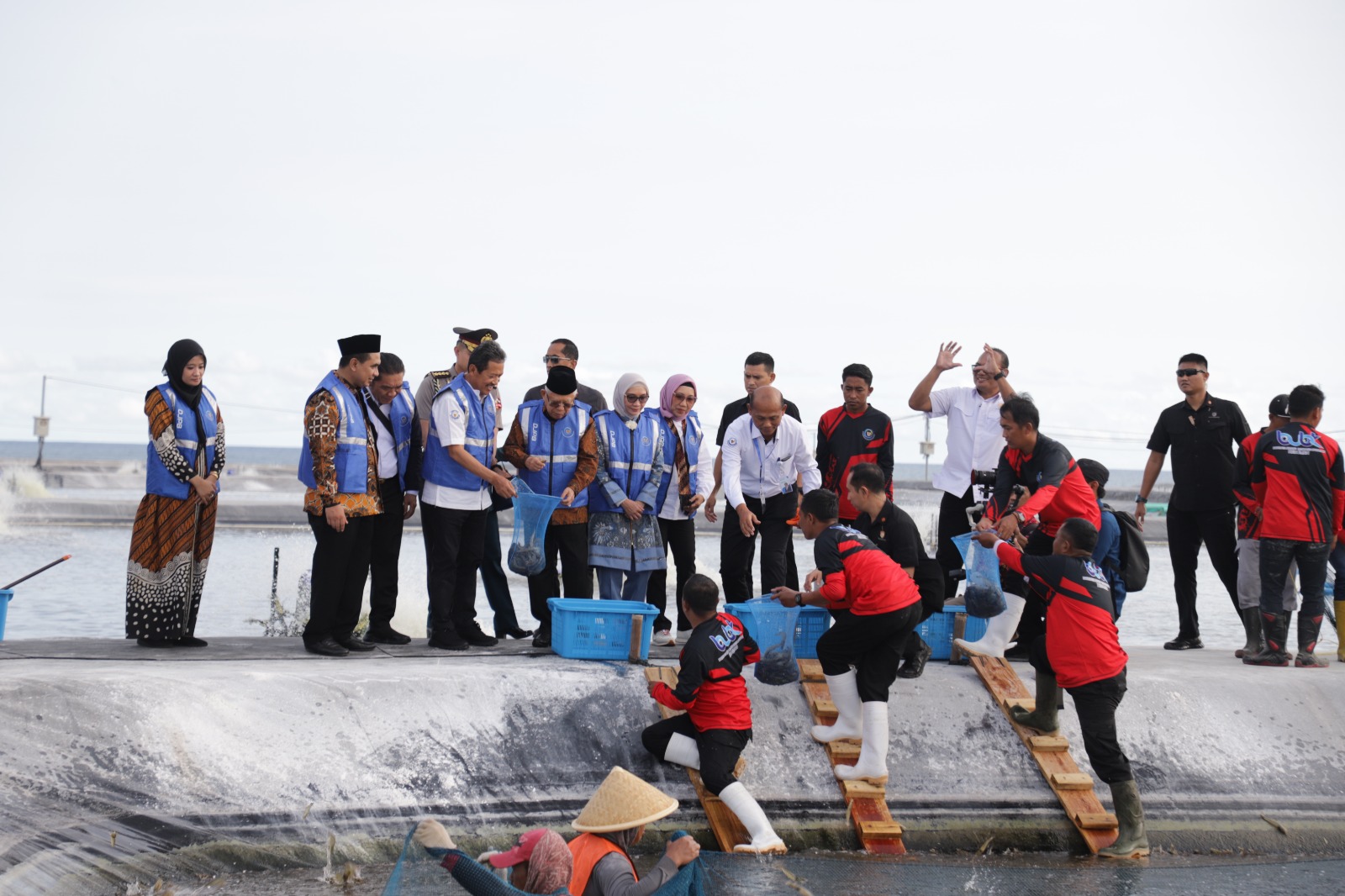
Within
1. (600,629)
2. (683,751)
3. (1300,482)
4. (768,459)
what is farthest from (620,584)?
(1300,482)

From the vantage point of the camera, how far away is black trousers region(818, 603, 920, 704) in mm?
5633

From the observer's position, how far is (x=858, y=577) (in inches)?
222

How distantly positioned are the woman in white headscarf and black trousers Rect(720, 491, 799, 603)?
0.49 m

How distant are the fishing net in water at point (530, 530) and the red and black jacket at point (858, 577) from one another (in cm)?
179

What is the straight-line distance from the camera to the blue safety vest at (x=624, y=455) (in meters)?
7.00

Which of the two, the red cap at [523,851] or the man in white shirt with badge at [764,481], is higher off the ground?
the man in white shirt with badge at [764,481]

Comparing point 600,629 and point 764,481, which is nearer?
point 600,629

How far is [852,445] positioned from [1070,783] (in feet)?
8.18

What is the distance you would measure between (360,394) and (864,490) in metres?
3.04

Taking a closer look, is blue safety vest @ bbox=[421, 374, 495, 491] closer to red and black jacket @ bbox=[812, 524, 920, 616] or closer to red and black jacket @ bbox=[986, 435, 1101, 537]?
red and black jacket @ bbox=[812, 524, 920, 616]

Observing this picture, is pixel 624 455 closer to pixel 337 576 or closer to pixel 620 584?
pixel 620 584

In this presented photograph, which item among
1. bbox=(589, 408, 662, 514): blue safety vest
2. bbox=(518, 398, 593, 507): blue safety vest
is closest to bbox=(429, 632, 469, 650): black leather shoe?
bbox=(518, 398, 593, 507): blue safety vest

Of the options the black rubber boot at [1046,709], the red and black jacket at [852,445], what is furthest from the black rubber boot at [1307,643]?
the red and black jacket at [852,445]

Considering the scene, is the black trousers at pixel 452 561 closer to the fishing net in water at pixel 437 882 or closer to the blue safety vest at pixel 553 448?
the blue safety vest at pixel 553 448
